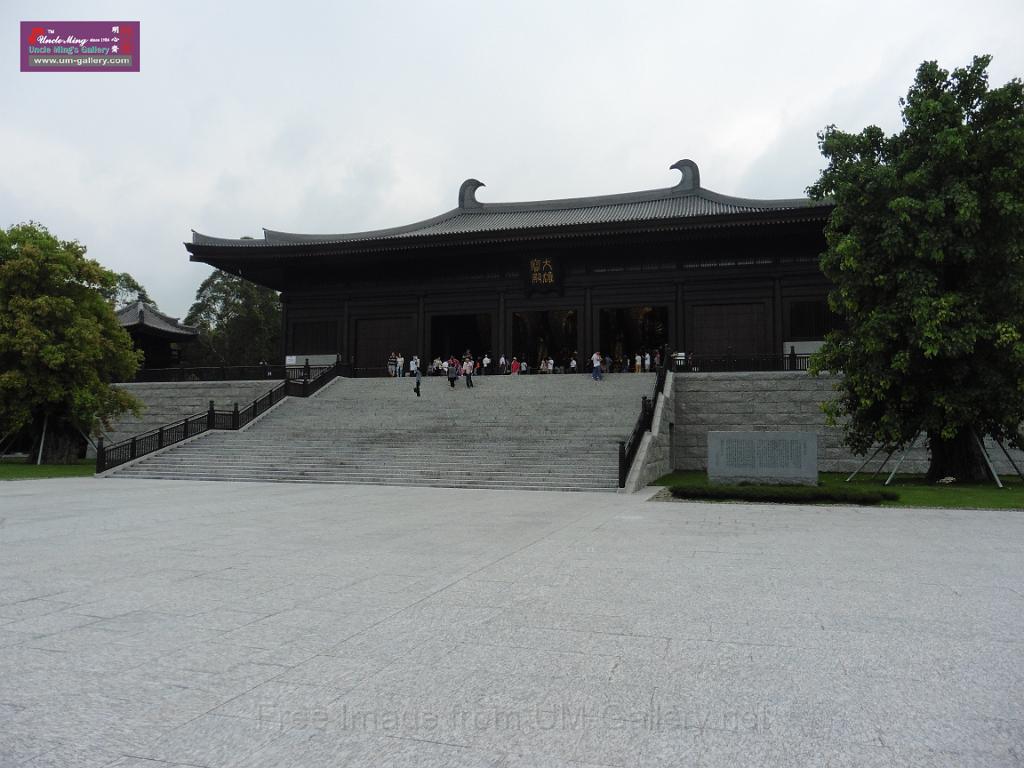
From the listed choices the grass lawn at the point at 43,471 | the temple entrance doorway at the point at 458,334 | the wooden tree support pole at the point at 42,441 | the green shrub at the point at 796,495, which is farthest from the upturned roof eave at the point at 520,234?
the green shrub at the point at 796,495

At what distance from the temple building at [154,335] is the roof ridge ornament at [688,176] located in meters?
25.3

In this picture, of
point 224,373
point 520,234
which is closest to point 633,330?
point 520,234

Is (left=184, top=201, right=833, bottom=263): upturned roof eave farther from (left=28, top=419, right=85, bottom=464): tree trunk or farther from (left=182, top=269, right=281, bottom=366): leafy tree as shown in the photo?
(left=182, top=269, right=281, bottom=366): leafy tree

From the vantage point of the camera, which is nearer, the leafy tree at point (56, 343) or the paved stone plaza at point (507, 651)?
the paved stone plaza at point (507, 651)

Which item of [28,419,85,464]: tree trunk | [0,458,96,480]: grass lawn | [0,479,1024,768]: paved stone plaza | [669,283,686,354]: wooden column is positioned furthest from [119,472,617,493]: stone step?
[669,283,686,354]: wooden column

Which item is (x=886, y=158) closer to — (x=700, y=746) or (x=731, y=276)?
(x=731, y=276)

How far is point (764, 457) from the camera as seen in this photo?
45.8 feet

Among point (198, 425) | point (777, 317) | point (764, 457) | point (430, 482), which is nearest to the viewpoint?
point (764, 457)

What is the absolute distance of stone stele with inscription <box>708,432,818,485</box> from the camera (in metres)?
13.7

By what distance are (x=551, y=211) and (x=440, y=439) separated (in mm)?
18179

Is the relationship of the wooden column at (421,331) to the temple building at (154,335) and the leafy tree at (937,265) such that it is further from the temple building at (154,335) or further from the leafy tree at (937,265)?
the leafy tree at (937,265)

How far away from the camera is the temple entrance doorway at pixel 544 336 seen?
31.7m

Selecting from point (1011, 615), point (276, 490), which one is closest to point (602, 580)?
point (1011, 615)

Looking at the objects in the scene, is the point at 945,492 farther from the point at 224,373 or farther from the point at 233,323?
the point at 233,323
